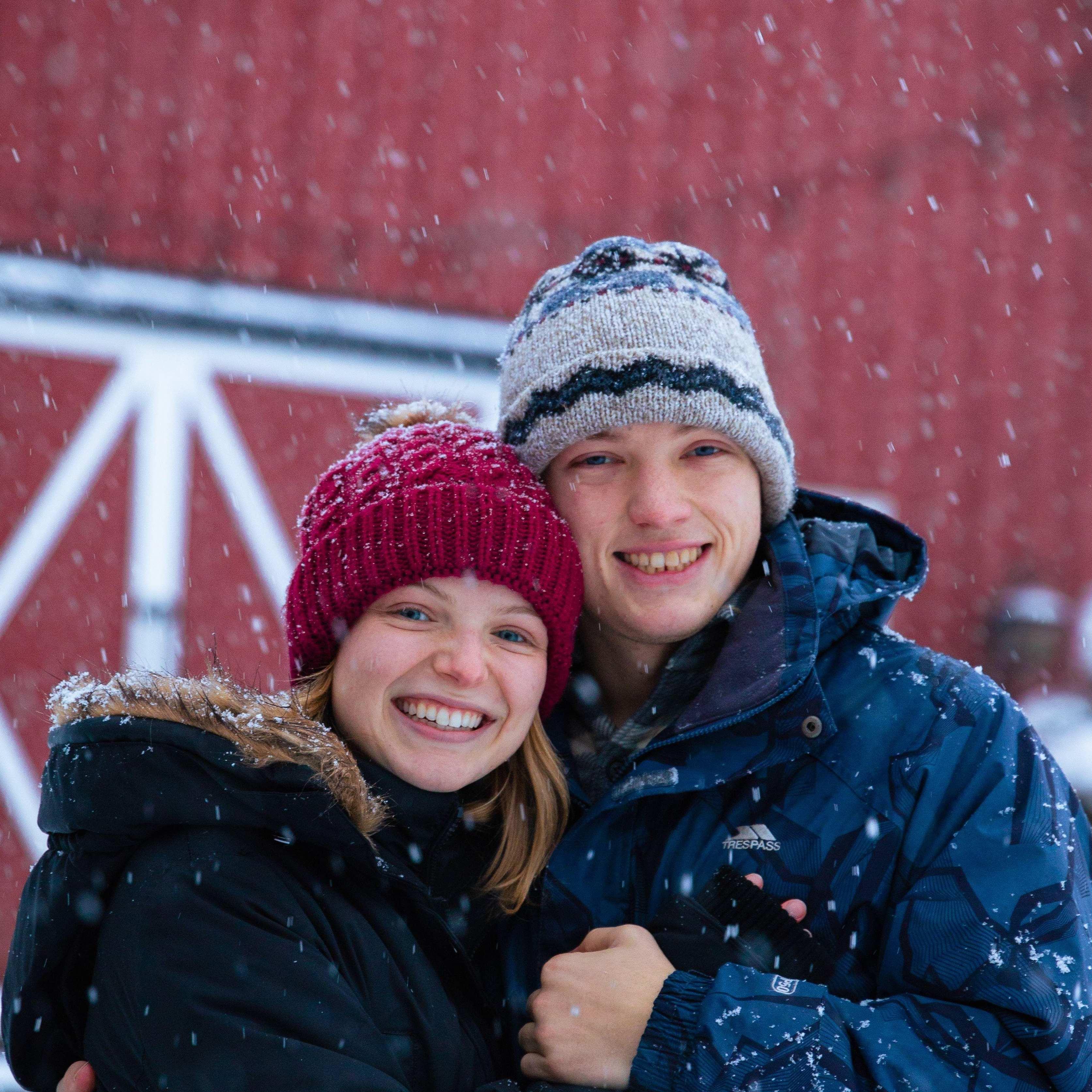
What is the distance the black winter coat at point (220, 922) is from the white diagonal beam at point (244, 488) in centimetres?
277

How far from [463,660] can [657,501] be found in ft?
1.40

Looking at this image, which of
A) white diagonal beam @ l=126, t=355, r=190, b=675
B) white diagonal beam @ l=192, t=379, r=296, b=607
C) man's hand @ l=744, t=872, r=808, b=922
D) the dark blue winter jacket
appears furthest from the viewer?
white diagonal beam @ l=192, t=379, r=296, b=607

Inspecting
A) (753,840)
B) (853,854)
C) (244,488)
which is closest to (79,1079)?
(753,840)

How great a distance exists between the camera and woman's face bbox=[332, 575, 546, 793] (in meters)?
1.60

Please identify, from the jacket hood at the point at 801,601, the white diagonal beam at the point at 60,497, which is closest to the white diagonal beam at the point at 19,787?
the white diagonal beam at the point at 60,497

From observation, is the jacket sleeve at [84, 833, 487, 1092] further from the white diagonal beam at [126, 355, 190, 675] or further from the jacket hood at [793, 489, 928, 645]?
the white diagonal beam at [126, 355, 190, 675]

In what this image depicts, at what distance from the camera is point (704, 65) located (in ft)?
16.7

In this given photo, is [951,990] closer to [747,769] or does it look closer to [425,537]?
[747,769]

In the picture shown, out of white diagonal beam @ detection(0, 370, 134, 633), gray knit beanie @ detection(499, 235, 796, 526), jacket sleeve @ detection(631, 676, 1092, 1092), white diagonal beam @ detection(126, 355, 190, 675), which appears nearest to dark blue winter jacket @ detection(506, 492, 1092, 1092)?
jacket sleeve @ detection(631, 676, 1092, 1092)

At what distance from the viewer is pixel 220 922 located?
1298mm

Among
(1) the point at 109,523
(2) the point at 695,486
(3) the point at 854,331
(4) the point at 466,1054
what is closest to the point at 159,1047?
(4) the point at 466,1054

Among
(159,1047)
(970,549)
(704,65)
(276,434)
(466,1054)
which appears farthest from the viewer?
(970,549)

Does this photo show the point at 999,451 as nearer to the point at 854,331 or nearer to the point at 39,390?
the point at 854,331

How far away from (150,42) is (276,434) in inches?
61.4
